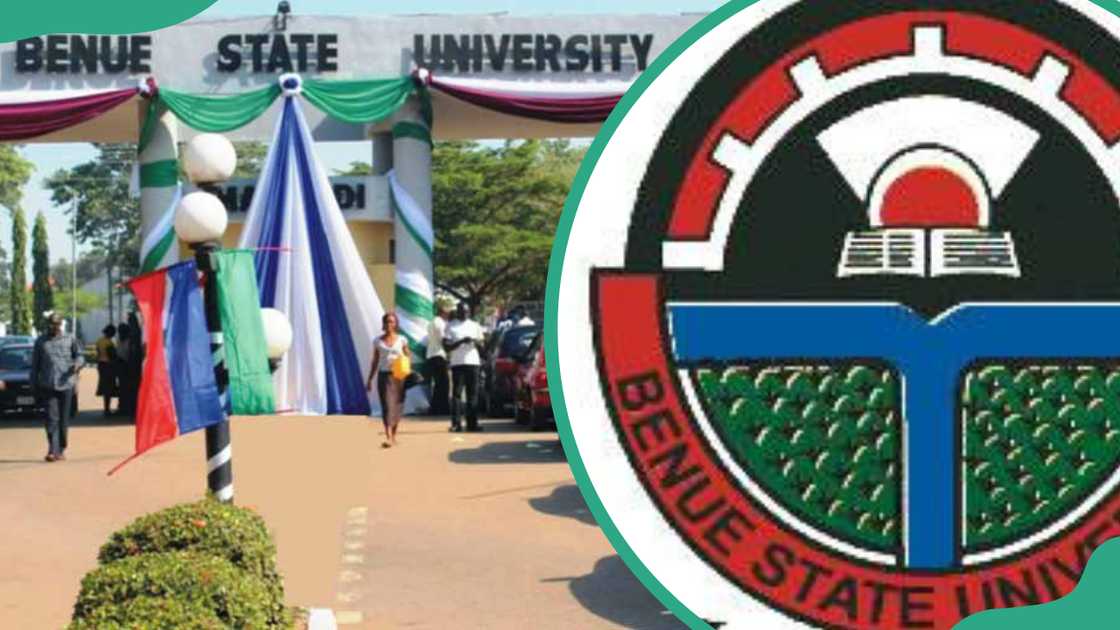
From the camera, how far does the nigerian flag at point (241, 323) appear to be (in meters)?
10.3

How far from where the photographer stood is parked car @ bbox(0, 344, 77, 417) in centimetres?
2717

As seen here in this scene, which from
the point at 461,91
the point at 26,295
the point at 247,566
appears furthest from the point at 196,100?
the point at 26,295

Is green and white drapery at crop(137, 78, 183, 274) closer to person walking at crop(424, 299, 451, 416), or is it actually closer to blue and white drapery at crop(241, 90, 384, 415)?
person walking at crop(424, 299, 451, 416)

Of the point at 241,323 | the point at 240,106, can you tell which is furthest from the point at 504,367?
the point at 241,323

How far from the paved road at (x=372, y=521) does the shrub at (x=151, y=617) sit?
3.15m

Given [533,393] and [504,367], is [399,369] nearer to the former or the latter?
[533,393]

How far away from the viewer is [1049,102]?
2.09 metres

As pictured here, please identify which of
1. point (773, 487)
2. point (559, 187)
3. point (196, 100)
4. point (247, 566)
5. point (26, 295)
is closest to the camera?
point (773, 487)

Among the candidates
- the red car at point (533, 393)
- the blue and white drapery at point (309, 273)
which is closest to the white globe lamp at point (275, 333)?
the blue and white drapery at point (309, 273)

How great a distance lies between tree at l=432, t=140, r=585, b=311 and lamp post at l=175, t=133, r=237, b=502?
42402 millimetres

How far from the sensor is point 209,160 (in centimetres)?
1051

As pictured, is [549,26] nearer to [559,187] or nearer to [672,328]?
[672,328]

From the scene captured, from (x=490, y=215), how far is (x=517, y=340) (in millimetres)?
30026

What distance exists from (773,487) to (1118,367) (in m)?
0.45
